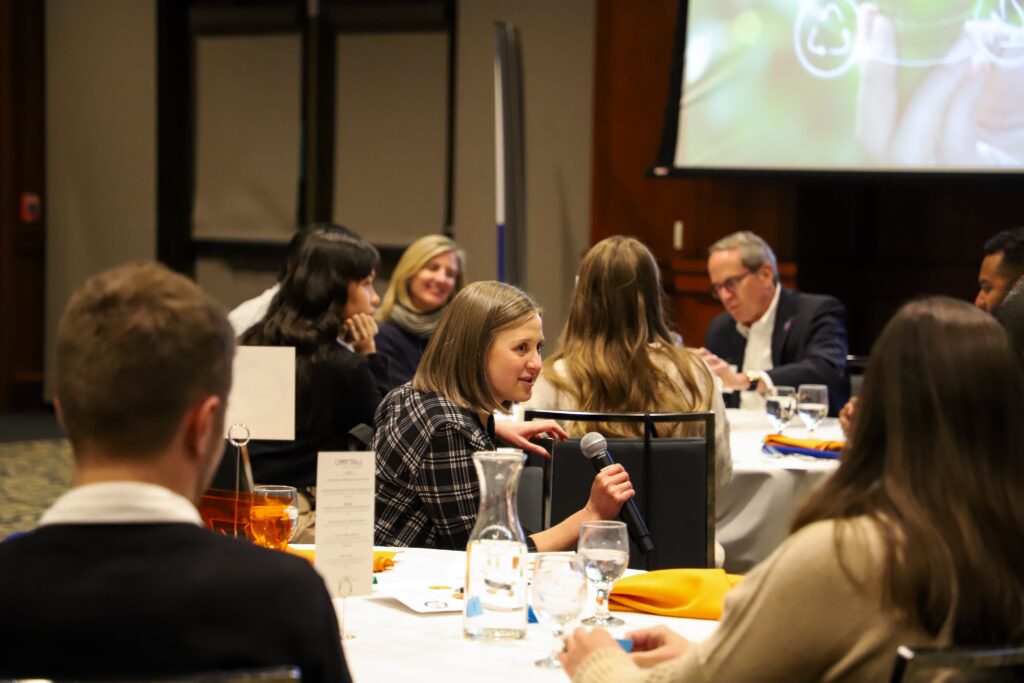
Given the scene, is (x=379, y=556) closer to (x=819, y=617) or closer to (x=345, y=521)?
(x=345, y=521)

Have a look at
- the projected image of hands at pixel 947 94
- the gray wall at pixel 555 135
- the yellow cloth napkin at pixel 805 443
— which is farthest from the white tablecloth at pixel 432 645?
the gray wall at pixel 555 135

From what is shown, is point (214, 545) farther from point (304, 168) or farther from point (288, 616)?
point (304, 168)

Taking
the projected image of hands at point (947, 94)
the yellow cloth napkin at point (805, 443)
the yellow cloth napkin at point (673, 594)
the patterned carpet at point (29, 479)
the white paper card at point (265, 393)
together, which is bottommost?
the patterned carpet at point (29, 479)

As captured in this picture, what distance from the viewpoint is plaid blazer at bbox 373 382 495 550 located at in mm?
2643

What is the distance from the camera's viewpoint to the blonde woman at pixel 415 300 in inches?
208

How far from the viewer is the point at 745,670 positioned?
145 centimetres

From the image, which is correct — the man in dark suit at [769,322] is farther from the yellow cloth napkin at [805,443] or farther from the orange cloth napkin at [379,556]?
the orange cloth napkin at [379,556]

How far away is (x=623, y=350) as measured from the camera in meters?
3.31

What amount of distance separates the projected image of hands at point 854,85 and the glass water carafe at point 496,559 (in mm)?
5275

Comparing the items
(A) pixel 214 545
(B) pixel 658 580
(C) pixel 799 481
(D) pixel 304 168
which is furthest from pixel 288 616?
(D) pixel 304 168

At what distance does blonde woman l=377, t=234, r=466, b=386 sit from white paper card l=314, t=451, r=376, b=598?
10.2 feet

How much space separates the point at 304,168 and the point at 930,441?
A: 8.45 metres

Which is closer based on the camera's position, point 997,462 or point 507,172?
point 997,462

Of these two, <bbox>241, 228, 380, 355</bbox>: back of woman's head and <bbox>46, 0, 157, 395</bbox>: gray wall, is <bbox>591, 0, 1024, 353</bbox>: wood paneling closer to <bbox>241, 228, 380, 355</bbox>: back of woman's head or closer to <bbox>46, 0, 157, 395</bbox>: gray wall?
<bbox>241, 228, 380, 355</bbox>: back of woman's head
